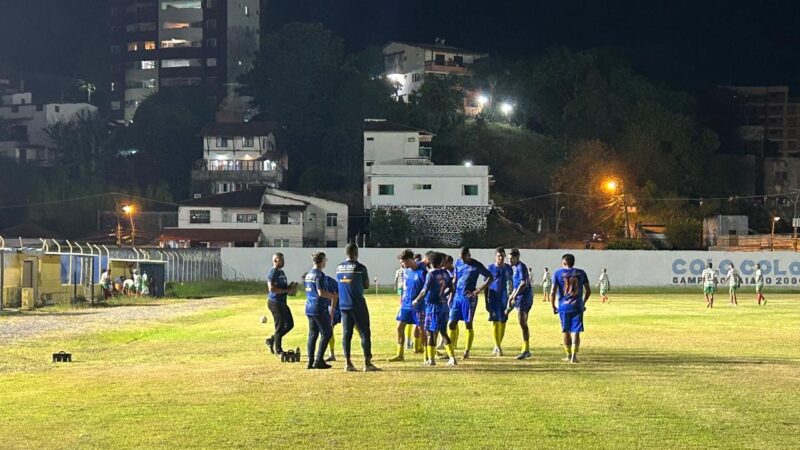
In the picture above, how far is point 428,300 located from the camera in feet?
67.6

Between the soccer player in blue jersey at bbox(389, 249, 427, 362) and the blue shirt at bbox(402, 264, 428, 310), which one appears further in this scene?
the blue shirt at bbox(402, 264, 428, 310)

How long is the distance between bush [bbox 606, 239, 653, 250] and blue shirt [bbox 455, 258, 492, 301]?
70.7 metres

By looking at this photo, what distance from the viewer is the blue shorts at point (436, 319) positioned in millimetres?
20375

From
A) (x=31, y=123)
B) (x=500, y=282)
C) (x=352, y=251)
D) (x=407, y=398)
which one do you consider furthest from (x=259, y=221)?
(x=407, y=398)

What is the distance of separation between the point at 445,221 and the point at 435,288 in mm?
81067

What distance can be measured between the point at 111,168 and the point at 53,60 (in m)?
59.9

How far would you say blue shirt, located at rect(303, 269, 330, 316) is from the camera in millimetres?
19297

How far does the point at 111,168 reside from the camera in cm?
13212

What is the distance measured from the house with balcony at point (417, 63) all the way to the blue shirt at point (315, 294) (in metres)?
129

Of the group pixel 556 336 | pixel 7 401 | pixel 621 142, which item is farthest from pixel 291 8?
pixel 7 401

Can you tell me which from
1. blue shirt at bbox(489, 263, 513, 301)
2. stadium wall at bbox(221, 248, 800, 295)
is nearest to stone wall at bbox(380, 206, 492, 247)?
stadium wall at bbox(221, 248, 800, 295)

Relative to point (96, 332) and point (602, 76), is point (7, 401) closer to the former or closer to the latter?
point (96, 332)

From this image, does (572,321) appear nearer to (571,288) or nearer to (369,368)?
(571,288)

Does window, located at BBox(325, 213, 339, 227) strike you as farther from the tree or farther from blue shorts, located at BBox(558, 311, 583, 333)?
blue shorts, located at BBox(558, 311, 583, 333)
